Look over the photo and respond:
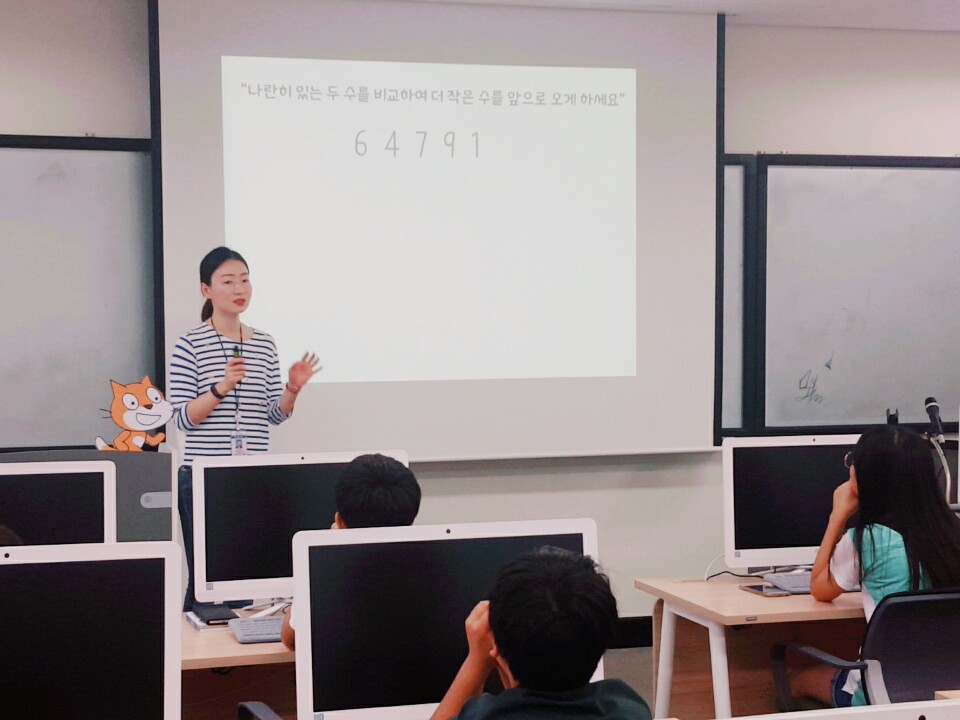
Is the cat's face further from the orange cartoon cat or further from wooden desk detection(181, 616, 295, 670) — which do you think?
wooden desk detection(181, 616, 295, 670)

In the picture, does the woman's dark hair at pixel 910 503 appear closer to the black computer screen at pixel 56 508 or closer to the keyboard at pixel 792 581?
the keyboard at pixel 792 581

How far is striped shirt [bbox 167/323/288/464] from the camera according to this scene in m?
3.70

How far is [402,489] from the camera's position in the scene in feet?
7.44

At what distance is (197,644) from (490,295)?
2500mm

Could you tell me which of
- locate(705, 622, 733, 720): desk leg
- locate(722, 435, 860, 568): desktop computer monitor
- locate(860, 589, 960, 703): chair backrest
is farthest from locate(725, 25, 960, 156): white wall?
locate(860, 589, 960, 703): chair backrest

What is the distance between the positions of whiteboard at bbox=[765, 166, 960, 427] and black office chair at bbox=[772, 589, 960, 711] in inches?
99.3

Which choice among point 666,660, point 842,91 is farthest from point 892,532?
point 842,91

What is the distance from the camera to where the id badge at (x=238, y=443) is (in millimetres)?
3676

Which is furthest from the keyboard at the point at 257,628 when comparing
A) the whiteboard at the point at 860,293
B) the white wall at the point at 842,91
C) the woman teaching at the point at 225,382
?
the white wall at the point at 842,91

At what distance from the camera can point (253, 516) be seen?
262cm

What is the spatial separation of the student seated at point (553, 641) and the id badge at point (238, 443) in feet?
7.53

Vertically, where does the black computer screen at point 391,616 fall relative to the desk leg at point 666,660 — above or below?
above

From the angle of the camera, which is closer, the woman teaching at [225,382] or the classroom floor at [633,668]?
the woman teaching at [225,382]

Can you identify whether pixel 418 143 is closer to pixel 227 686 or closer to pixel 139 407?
pixel 139 407
